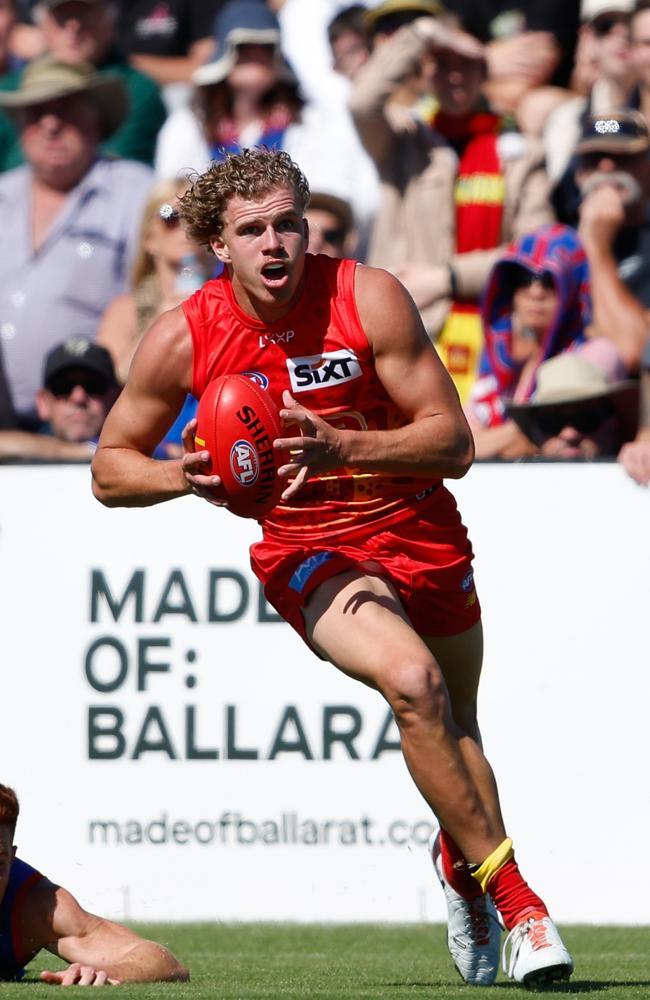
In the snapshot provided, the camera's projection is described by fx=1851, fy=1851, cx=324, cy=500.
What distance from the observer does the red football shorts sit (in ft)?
18.0

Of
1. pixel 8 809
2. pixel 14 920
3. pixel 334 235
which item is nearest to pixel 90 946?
pixel 14 920

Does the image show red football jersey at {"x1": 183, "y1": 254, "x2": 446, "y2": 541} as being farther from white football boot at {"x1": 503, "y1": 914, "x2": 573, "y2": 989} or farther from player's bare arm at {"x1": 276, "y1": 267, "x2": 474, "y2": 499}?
white football boot at {"x1": 503, "y1": 914, "x2": 573, "y2": 989}

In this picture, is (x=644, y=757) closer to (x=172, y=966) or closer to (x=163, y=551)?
(x=163, y=551)

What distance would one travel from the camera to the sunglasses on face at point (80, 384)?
9017 millimetres

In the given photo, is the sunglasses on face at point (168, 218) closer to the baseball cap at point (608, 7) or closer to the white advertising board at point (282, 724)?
the white advertising board at point (282, 724)

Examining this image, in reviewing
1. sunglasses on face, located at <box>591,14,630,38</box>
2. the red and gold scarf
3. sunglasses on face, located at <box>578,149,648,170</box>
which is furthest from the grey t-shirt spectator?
sunglasses on face, located at <box>591,14,630,38</box>

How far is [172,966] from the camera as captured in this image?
5.52 m

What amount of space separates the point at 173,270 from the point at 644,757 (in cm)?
359

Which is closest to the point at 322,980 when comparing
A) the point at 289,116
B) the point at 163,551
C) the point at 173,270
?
the point at 163,551

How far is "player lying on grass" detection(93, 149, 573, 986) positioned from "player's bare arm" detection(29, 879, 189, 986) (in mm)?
933

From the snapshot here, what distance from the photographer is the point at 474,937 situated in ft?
18.6

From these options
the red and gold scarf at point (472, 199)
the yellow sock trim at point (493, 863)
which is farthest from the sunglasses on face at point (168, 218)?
the yellow sock trim at point (493, 863)

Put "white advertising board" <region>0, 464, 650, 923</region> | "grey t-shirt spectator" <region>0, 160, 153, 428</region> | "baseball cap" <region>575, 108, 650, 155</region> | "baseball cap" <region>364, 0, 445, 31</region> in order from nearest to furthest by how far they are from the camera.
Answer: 1. "white advertising board" <region>0, 464, 650, 923</region>
2. "baseball cap" <region>575, 108, 650, 155</region>
3. "grey t-shirt spectator" <region>0, 160, 153, 428</region>
4. "baseball cap" <region>364, 0, 445, 31</region>

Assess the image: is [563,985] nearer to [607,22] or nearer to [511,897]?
[511,897]
